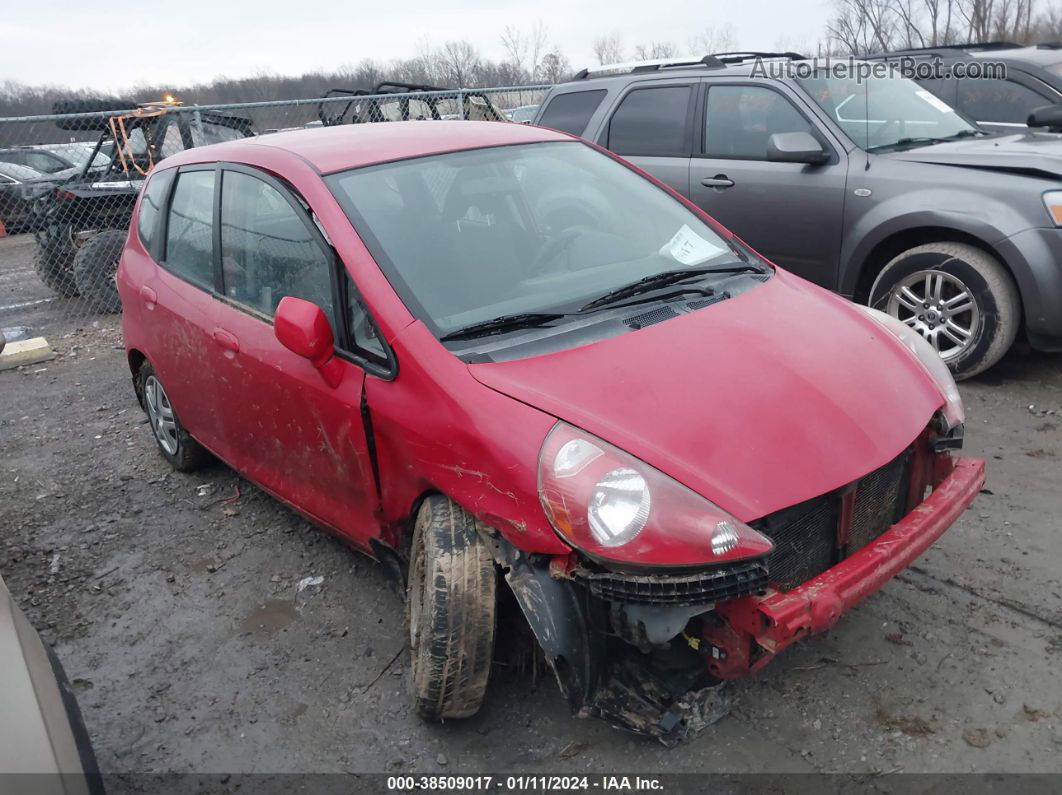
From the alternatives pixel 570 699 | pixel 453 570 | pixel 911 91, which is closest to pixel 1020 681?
pixel 570 699

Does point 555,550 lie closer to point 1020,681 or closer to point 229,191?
point 1020,681

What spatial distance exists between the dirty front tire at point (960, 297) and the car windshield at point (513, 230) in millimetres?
2015

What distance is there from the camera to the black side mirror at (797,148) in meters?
5.14

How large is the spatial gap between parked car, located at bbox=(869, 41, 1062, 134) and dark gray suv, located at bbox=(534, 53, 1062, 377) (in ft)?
4.05

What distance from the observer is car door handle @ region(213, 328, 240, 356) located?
3369mm

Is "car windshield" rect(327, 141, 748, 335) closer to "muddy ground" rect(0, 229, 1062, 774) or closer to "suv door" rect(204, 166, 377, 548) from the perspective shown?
"suv door" rect(204, 166, 377, 548)

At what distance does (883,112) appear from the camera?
549 cm

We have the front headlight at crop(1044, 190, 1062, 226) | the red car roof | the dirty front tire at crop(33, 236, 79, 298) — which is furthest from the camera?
the dirty front tire at crop(33, 236, 79, 298)

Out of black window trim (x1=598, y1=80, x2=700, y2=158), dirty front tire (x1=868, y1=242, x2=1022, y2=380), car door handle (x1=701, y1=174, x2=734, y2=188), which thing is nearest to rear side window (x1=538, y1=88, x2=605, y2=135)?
black window trim (x1=598, y1=80, x2=700, y2=158)

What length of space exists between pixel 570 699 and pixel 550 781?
299 mm

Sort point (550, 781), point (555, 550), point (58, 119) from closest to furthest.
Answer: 1. point (555, 550)
2. point (550, 781)
3. point (58, 119)

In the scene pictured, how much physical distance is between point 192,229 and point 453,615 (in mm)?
2372

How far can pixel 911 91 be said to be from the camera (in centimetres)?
576

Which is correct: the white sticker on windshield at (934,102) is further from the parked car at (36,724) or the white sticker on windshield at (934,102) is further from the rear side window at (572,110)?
the parked car at (36,724)
